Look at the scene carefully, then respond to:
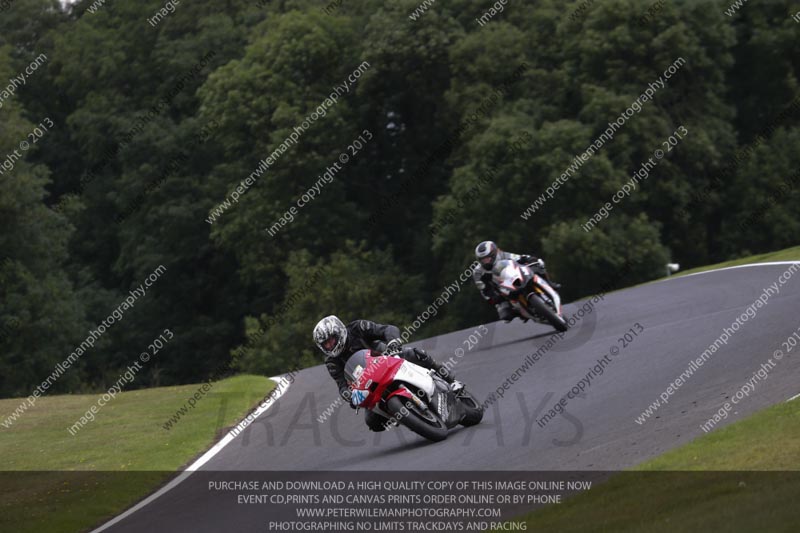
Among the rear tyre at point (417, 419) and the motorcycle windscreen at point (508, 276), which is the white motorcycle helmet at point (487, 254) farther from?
the rear tyre at point (417, 419)

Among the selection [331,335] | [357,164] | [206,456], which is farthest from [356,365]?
[357,164]

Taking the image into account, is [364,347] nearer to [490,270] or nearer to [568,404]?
[568,404]

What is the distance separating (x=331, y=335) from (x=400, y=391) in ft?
2.82

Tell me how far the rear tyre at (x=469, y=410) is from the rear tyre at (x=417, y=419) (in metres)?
0.34

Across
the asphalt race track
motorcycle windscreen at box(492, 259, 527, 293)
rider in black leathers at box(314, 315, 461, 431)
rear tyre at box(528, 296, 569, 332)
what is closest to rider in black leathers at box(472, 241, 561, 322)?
motorcycle windscreen at box(492, 259, 527, 293)

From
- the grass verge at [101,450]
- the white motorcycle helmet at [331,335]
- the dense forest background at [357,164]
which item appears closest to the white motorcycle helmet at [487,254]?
the grass verge at [101,450]

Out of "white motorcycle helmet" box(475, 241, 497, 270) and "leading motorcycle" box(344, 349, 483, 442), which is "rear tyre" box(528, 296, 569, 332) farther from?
"leading motorcycle" box(344, 349, 483, 442)

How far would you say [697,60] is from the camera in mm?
40125

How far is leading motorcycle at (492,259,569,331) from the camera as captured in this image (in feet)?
57.6

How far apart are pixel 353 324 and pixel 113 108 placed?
43.3m

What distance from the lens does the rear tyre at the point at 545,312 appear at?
17438 millimetres

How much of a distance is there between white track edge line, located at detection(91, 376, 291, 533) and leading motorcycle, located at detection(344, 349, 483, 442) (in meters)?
Result: 2.51

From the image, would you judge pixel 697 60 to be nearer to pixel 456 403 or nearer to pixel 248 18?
pixel 248 18

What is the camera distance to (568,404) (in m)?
13.4
